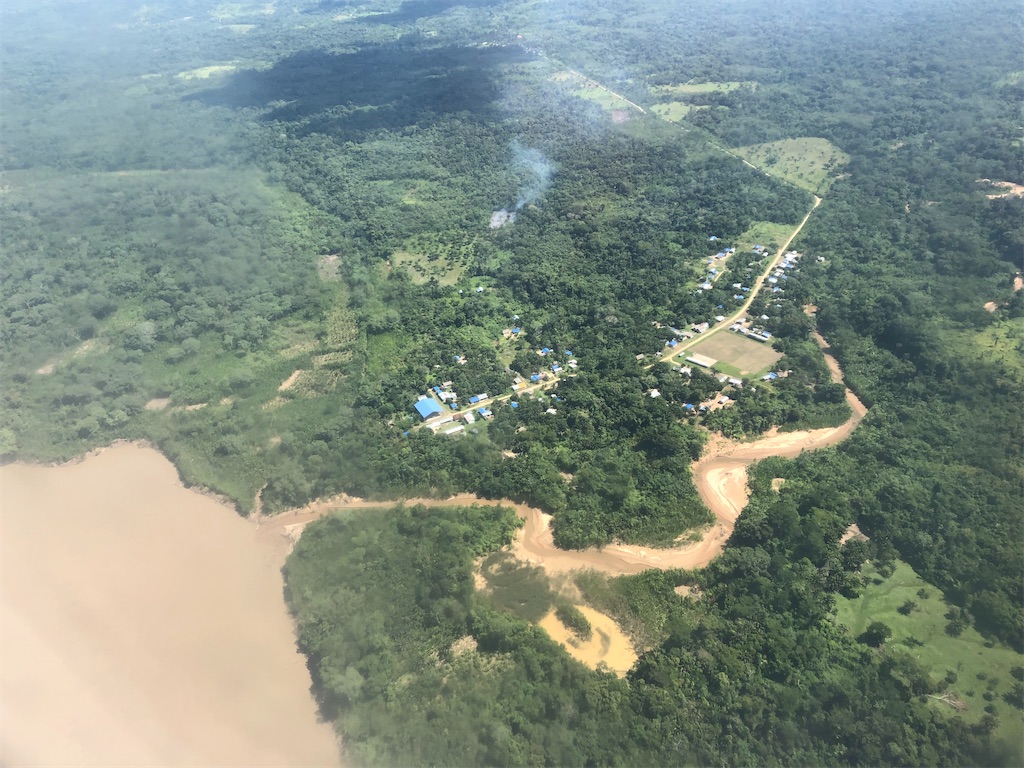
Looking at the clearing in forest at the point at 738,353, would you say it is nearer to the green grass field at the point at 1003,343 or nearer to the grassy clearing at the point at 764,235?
the green grass field at the point at 1003,343

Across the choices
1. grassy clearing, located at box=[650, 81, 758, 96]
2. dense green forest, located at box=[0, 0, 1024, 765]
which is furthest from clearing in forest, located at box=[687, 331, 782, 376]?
grassy clearing, located at box=[650, 81, 758, 96]

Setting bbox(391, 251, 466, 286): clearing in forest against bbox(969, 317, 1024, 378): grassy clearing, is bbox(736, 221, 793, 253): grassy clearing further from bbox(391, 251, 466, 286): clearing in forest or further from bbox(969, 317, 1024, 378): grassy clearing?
bbox(391, 251, 466, 286): clearing in forest

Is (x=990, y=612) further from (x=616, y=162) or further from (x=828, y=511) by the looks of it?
(x=616, y=162)

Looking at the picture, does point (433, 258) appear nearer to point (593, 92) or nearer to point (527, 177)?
point (527, 177)

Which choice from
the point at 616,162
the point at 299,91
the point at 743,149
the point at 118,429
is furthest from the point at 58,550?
the point at 299,91

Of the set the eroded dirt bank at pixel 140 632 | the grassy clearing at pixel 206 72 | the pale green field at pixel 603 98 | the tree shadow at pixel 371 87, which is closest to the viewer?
the eroded dirt bank at pixel 140 632

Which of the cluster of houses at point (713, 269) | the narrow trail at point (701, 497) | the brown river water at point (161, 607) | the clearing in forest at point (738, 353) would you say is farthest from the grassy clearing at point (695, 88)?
the brown river water at point (161, 607)
